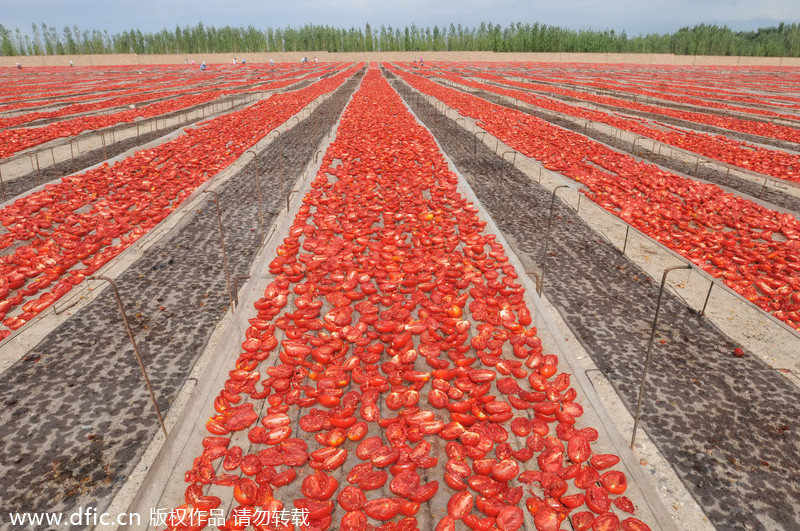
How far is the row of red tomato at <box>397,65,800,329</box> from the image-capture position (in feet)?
24.1

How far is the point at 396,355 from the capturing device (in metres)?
4.76

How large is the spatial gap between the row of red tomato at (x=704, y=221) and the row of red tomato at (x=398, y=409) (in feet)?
15.2

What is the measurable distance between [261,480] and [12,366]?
4.39 metres

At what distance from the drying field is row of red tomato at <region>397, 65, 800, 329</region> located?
0.07m

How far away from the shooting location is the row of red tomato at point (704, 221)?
24.1ft

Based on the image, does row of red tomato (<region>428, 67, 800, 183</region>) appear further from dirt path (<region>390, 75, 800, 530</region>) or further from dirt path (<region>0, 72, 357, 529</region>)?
dirt path (<region>0, 72, 357, 529</region>)

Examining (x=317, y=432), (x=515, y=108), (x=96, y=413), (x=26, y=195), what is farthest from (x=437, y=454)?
(x=515, y=108)

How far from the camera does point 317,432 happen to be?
3.95 m

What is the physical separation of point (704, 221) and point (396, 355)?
9269 mm

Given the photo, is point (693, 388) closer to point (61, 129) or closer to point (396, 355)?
point (396, 355)

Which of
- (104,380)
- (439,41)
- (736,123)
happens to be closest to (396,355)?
(104,380)

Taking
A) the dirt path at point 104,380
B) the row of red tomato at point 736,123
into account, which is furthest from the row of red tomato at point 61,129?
the row of red tomato at point 736,123

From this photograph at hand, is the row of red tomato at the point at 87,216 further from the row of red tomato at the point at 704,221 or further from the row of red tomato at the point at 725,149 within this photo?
the row of red tomato at the point at 725,149

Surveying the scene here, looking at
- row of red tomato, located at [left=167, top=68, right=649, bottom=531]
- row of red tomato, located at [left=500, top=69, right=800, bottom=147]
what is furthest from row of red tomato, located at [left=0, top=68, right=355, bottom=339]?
row of red tomato, located at [left=500, top=69, right=800, bottom=147]
